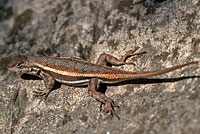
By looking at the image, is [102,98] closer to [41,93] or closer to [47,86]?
[47,86]

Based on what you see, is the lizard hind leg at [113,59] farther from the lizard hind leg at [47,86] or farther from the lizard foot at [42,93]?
the lizard foot at [42,93]

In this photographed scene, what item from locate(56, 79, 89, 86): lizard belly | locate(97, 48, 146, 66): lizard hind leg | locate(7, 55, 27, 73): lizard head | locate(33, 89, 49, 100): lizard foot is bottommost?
locate(33, 89, 49, 100): lizard foot

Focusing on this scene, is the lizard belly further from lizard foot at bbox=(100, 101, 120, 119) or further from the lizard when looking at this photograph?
lizard foot at bbox=(100, 101, 120, 119)

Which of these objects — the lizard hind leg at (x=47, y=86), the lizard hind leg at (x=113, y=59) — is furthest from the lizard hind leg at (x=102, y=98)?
the lizard hind leg at (x=47, y=86)

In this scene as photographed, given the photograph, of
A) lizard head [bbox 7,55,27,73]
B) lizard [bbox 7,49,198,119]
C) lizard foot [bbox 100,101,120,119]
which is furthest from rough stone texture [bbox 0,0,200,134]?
lizard head [bbox 7,55,27,73]

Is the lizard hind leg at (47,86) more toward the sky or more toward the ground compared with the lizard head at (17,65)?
more toward the ground
